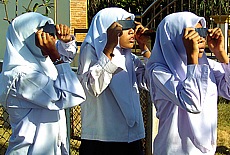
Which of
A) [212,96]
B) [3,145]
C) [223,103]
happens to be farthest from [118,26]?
[223,103]

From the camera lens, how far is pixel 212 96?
2.97 m

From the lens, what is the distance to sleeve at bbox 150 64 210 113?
2689mm

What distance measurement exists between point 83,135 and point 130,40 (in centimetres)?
71

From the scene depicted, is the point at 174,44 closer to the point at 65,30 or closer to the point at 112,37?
the point at 112,37

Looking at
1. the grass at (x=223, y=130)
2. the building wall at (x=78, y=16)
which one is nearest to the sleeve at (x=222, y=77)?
the grass at (x=223, y=130)

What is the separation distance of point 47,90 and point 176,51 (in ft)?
2.53

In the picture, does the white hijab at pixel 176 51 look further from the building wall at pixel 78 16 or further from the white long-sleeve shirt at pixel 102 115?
the building wall at pixel 78 16

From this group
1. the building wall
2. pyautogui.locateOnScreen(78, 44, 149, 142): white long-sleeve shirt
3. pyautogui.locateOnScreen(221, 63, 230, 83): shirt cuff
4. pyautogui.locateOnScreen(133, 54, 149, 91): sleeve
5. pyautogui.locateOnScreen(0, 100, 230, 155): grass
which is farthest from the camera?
the building wall

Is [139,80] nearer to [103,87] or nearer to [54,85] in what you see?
[103,87]

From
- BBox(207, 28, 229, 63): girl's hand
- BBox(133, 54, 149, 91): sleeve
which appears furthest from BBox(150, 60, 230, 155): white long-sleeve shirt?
BBox(133, 54, 149, 91): sleeve

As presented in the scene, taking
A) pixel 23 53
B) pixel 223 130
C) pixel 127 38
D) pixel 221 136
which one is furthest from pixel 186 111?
pixel 223 130

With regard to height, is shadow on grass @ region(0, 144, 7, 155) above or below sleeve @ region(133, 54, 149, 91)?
below

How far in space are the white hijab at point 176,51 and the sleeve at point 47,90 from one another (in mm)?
495

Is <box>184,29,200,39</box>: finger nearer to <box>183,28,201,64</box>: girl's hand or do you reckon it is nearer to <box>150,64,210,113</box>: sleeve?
<box>183,28,201,64</box>: girl's hand
